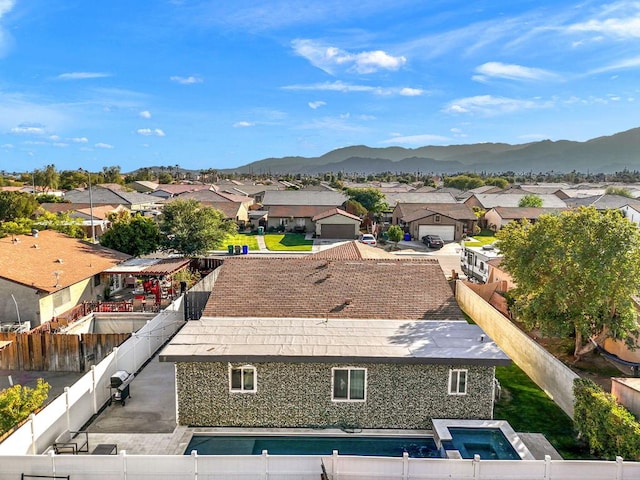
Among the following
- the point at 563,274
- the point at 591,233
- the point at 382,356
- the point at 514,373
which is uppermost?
the point at 591,233

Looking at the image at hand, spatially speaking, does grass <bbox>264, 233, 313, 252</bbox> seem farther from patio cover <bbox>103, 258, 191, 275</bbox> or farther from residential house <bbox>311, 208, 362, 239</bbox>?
patio cover <bbox>103, 258, 191, 275</bbox>

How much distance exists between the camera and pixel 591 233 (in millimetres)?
18953

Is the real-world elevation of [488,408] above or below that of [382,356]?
below

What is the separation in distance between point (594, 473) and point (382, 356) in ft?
20.0

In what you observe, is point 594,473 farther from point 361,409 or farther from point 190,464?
point 190,464

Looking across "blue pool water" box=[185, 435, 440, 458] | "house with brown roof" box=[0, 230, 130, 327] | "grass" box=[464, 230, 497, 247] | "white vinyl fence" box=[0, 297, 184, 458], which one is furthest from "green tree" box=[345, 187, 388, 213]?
"blue pool water" box=[185, 435, 440, 458]

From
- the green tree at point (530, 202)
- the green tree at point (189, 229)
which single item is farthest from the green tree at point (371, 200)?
the green tree at point (189, 229)

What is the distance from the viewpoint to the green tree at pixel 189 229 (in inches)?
1475

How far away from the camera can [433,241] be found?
5506cm

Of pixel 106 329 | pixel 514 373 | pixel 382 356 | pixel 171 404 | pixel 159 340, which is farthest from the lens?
pixel 106 329

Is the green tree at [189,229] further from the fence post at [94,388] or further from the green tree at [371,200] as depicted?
the green tree at [371,200]

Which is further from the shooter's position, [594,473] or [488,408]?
[488,408]

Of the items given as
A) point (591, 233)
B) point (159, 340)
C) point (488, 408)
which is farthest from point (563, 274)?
point (159, 340)

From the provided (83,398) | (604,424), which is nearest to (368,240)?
(604,424)
